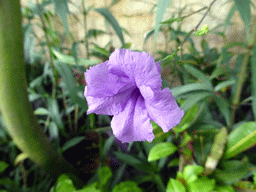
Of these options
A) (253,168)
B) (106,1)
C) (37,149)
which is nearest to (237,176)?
(253,168)

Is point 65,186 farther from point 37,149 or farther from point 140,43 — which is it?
A: point 140,43

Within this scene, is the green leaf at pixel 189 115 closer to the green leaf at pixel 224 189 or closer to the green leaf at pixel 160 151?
the green leaf at pixel 160 151

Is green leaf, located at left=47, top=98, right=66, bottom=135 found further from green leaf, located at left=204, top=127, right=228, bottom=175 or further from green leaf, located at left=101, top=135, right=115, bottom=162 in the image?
green leaf, located at left=204, top=127, right=228, bottom=175

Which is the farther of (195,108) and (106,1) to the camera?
(106,1)

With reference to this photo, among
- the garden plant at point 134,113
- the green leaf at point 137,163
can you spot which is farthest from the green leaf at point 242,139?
the green leaf at point 137,163

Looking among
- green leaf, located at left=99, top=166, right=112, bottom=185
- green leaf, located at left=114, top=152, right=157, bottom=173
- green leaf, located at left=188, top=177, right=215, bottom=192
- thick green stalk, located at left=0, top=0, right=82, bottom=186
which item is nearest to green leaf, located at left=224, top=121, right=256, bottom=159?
green leaf, located at left=188, top=177, right=215, bottom=192
